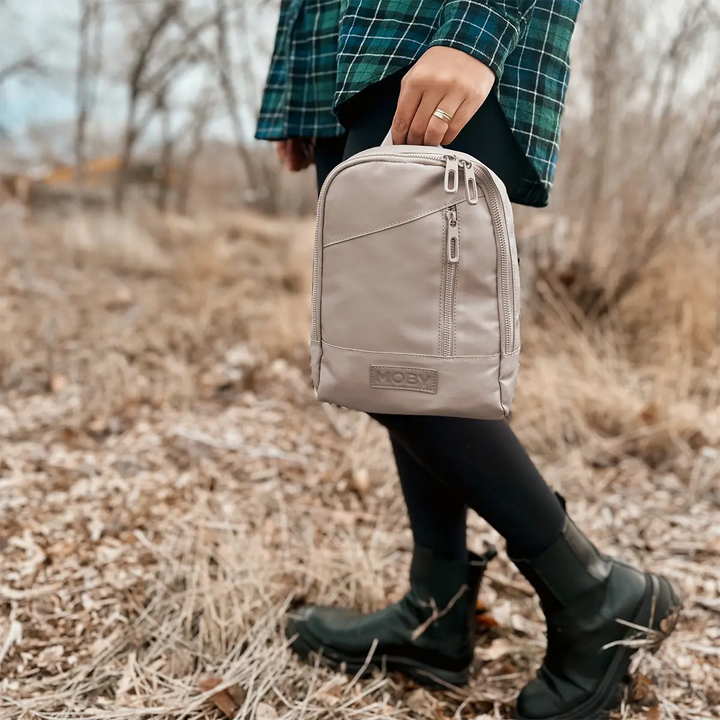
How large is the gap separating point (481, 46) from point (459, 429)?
1.42 feet

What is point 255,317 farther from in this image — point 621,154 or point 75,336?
point 621,154

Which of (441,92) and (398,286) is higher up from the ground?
(441,92)

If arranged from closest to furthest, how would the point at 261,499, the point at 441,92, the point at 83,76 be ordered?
the point at 441,92, the point at 261,499, the point at 83,76

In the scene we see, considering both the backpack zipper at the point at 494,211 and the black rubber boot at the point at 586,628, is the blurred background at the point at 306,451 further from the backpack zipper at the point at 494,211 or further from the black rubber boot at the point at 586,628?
the backpack zipper at the point at 494,211

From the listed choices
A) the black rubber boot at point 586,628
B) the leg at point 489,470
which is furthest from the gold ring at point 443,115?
the black rubber boot at point 586,628

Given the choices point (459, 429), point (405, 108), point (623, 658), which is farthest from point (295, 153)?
point (623, 658)

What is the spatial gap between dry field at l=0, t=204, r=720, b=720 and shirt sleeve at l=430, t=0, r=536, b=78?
3.03 ft

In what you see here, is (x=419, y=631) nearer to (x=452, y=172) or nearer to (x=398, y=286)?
(x=398, y=286)

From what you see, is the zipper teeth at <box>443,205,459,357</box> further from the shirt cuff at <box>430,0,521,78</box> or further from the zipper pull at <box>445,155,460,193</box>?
the shirt cuff at <box>430,0,521,78</box>

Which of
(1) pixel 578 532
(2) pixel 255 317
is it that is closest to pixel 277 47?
(1) pixel 578 532

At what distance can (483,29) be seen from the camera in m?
0.71

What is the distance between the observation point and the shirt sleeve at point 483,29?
70 centimetres

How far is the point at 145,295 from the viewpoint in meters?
3.65

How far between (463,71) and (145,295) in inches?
127
